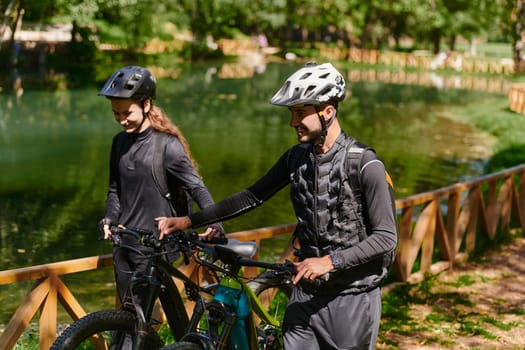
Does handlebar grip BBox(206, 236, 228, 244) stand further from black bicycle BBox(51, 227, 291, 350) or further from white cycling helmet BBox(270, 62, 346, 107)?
white cycling helmet BBox(270, 62, 346, 107)

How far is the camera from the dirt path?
21.6ft

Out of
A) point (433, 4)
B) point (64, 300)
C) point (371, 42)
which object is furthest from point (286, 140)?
point (371, 42)

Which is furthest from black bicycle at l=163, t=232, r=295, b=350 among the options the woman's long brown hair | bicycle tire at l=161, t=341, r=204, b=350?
the woman's long brown hair

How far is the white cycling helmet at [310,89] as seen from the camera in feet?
11.8

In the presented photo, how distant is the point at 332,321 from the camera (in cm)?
380

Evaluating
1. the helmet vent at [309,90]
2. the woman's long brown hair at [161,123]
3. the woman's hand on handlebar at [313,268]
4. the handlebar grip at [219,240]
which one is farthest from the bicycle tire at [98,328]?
the helmet vent at [309,90]

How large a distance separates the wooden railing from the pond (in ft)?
12.4

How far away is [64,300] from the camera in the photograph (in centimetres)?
490

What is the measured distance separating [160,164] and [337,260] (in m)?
1.41

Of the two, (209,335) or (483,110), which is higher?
(209,335)

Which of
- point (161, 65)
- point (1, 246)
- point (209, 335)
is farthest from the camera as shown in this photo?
point (161, 65)

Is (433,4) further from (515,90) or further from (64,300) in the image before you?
(64,300)

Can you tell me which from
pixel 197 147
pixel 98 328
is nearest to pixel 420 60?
pixel 197 147

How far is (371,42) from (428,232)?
68562 millimetres
